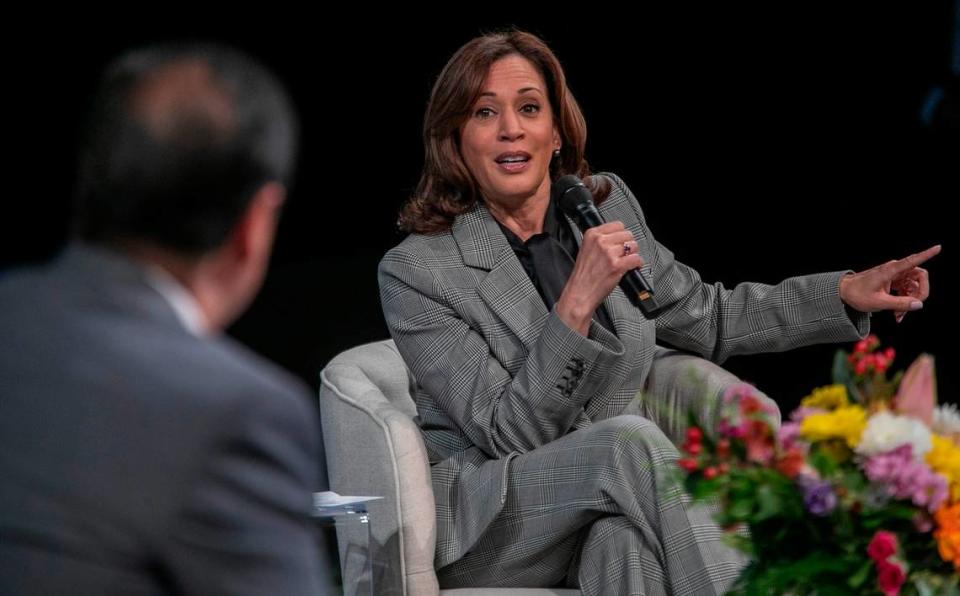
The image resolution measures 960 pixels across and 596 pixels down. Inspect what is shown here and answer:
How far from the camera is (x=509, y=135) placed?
100 inches

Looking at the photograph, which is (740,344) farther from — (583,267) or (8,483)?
(8,483)

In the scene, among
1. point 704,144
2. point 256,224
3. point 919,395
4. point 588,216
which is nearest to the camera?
point 256,224

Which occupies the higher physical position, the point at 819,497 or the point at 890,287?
the point at 890,287

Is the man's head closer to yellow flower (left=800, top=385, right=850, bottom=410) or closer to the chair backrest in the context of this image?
yellow flower (left=800, top=385, right=850, bottom=410)

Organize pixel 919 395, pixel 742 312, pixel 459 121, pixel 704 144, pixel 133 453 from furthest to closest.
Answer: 1. pixel 704 144
2. pixel 742 312
3. pixel 459 121
4. pixel 919 395
5. pixel 133 453

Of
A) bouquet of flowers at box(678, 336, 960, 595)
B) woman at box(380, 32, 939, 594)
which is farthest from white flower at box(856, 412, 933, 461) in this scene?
woman at box(380, 32, 939, 594)

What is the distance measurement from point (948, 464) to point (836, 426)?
0.13m

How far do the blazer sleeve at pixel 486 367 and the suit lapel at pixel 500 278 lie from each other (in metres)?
0.06

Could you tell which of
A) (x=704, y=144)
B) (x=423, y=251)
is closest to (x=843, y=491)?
(x=423, y=251)

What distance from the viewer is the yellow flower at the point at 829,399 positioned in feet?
5.09

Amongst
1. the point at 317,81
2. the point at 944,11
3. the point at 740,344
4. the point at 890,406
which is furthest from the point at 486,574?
the point at 944,11

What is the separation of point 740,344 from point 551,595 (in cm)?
74

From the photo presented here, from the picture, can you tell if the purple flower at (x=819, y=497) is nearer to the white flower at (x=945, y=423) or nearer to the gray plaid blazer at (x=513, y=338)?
the white flower at (x=945, y=423)

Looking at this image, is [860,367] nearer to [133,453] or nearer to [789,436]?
[789,436]
